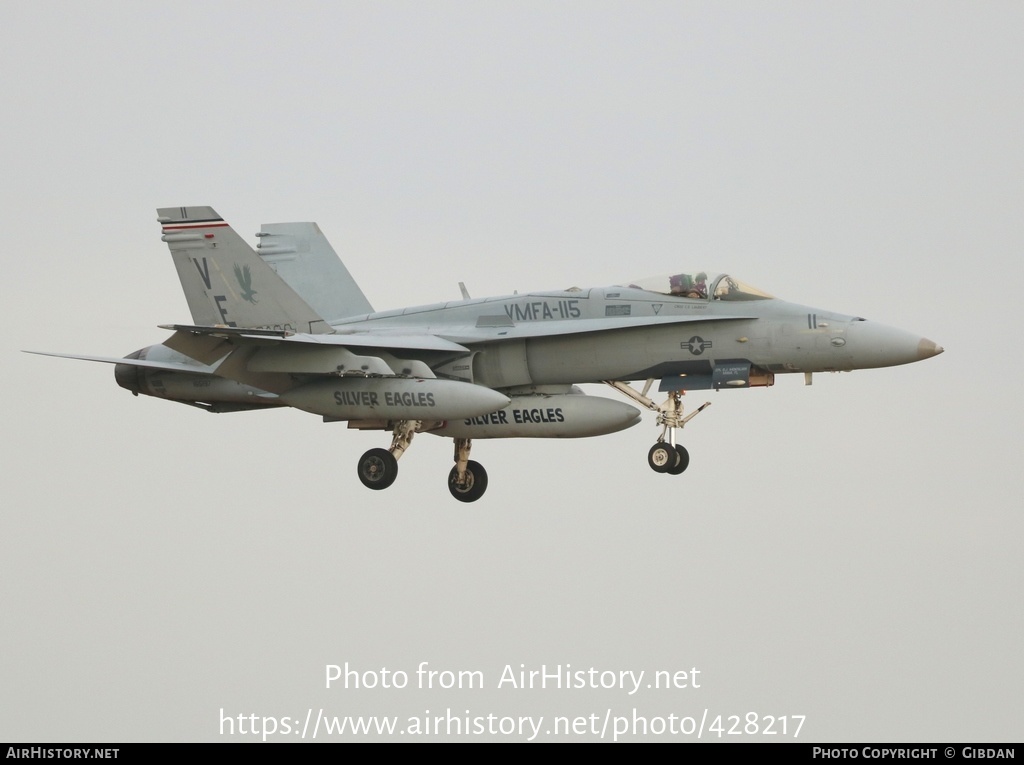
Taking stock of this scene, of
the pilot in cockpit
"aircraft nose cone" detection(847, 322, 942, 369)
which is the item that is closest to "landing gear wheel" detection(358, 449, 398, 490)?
the pilot in cockpit

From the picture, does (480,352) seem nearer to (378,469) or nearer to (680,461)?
(378,469)

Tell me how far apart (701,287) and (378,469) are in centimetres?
438

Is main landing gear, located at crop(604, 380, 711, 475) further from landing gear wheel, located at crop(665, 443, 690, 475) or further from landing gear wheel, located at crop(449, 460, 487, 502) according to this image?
landing gear wheel, located at crop(449, 460, 487, 502)

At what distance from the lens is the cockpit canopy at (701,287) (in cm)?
1912

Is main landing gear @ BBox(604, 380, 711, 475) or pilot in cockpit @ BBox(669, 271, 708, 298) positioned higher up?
pilot in cockpit @ BBox(669, 271, 708, 298)

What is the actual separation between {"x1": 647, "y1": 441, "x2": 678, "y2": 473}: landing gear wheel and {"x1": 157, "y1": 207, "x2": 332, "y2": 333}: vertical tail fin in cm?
432

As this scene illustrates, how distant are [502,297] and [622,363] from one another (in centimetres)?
178

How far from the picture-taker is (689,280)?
762 inches

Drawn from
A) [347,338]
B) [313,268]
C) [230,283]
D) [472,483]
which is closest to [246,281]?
[230,283]

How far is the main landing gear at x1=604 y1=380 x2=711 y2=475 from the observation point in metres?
19.2

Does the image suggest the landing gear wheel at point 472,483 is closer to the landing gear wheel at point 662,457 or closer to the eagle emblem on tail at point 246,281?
the landing gear wheel at point 662,457

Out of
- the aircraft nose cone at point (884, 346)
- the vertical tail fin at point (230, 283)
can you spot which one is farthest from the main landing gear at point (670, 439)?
the vertical tail fin at point (230, 283)

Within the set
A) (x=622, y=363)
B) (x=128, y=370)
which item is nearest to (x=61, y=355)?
(x=128, y=370)

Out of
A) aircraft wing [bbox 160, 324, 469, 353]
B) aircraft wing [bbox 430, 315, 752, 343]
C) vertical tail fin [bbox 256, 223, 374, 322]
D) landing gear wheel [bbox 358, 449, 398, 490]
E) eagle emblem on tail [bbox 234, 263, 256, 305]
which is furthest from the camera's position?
vertical tail fin [bbox 256, 223, 374, 322]
